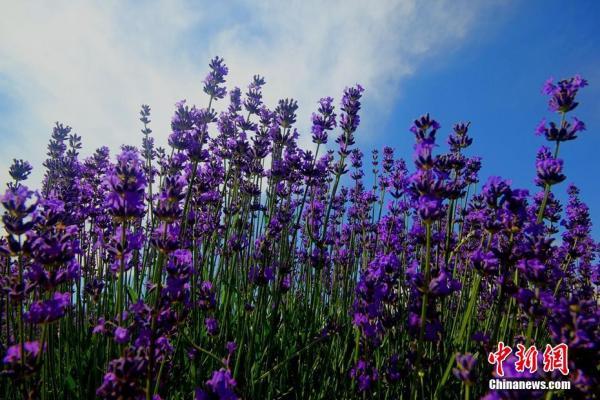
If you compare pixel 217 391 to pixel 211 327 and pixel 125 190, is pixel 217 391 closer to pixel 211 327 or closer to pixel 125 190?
pixel 125 190

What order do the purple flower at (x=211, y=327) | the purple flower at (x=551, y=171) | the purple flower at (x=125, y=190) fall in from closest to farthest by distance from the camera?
1. the purple flower at (x=125, y=190)
2. the purple flower at (x=551, y=171)
3. the purple flower at (x=211, y=327)

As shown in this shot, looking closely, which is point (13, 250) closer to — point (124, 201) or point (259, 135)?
point (124, 201)

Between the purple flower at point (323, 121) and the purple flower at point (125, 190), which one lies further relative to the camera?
the purple flower at point (323, 121)

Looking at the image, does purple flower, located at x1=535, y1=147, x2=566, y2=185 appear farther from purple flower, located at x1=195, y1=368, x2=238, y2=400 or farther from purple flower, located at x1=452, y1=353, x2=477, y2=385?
purple flower, located at x1=195, y1=368, x2=238, y2=400

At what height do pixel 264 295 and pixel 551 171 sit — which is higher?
pixel 551 171

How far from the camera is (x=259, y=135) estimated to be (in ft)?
17.3

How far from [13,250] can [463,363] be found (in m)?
2.30

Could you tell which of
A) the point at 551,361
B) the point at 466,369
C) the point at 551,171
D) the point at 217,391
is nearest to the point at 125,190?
the point at 217,391

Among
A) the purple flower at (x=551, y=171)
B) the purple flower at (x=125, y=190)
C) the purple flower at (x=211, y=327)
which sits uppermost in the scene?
the purple flower at (x=551, y=171)

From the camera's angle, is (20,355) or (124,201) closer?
(20,355)

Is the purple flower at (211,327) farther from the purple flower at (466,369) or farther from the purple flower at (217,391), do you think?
the purple flower at (466,369)

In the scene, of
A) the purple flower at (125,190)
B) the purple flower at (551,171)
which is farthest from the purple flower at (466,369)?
the purple flower at (125,190)

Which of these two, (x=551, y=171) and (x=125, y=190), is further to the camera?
(x=551, y=171)

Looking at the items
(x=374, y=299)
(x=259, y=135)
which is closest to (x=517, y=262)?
(x=374, y=299)
